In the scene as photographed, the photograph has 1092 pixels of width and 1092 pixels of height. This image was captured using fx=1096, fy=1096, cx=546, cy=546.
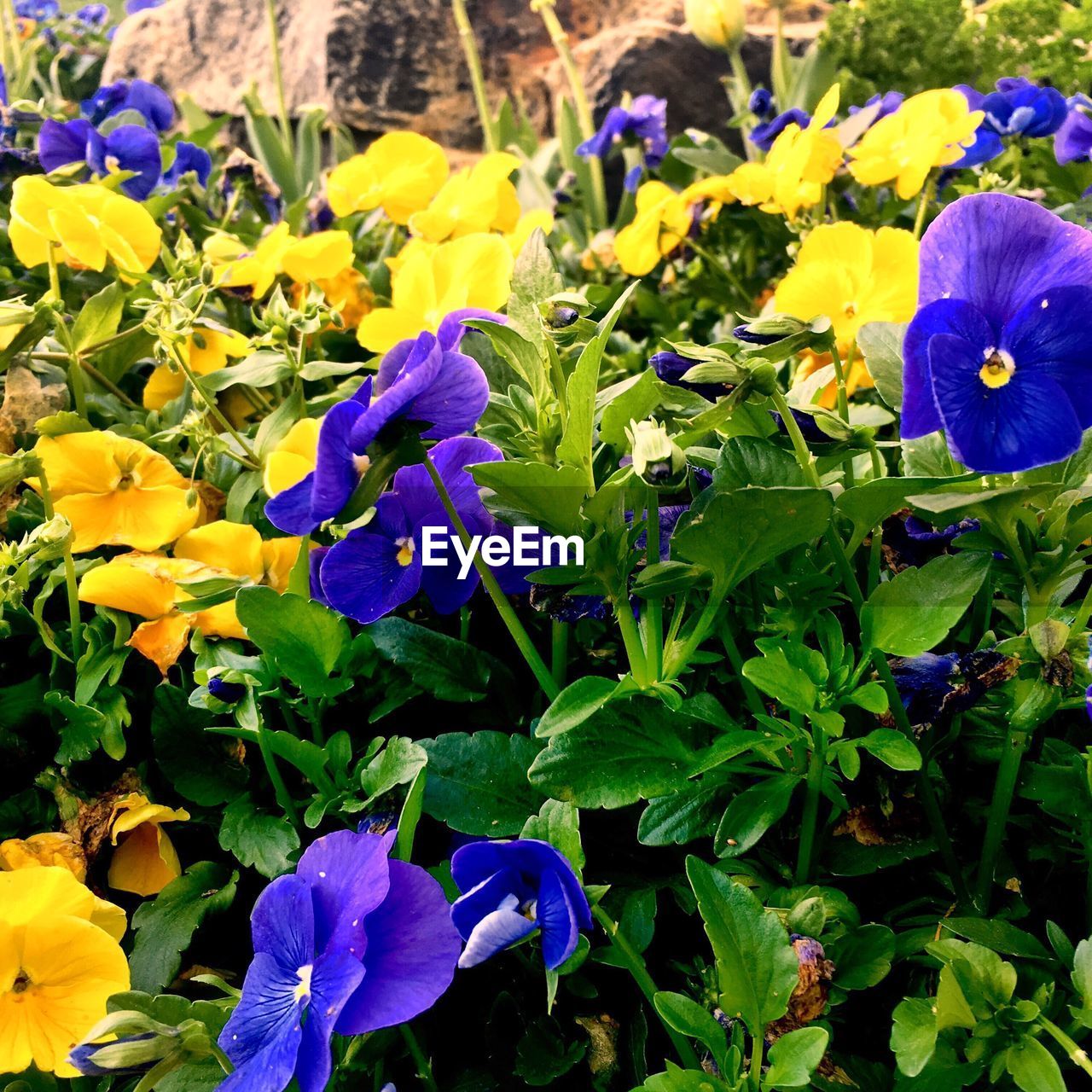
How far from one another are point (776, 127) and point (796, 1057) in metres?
1.23

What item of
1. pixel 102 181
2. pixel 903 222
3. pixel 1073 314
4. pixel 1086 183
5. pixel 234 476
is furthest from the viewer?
pixel 903 222

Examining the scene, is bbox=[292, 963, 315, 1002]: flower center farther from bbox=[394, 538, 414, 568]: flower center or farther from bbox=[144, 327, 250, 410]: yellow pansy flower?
bbox=[144, 327, 250, 410]: yellow pansy flower

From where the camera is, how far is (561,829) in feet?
1.72

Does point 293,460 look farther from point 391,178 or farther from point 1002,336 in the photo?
point 391,178

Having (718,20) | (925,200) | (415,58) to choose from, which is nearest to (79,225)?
(925,200)

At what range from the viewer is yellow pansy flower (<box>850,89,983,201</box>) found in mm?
1077

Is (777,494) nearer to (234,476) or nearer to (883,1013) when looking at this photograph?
(883,1013)

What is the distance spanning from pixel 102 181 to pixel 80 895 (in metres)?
0.80

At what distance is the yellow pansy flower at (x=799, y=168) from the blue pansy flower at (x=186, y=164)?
0.71 m

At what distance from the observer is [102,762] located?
775mm

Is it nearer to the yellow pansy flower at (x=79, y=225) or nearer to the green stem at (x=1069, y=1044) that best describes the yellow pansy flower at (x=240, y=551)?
the yellow pansy flower at (x=79, y=225)

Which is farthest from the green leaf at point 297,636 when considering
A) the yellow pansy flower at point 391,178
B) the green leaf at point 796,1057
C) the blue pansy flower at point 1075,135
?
the blue pansy flower at point 1075,135

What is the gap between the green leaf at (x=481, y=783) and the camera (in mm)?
598

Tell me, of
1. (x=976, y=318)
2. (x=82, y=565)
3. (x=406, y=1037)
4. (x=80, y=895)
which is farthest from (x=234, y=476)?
(x=976, y=318)
